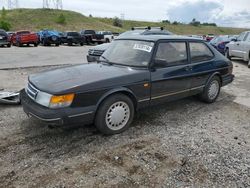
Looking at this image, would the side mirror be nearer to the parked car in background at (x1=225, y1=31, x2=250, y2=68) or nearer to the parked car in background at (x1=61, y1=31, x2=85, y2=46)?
the parked car in background at (x1=225, y1=31, x2=250, y2=68)

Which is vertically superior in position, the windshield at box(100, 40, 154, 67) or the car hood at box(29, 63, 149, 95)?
the windshield at box(100, 40, 154, 67)

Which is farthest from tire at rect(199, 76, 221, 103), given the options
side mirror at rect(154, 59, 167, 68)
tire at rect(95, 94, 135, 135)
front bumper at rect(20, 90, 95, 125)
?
front bumper at rect(20, 90, 95, 125)

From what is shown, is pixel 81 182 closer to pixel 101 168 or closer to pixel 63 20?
pixel 101 168

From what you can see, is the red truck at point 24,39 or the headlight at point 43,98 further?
the red truck at point 24,39

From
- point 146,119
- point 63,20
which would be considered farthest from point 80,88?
point 63,20

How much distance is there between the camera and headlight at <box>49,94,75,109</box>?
145 inches

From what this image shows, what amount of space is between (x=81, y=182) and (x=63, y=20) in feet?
164

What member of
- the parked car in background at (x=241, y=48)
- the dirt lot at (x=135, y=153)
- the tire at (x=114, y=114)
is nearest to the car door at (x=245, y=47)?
the parked car in background at (x=241, y=48)

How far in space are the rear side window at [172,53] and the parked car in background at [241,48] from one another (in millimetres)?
8501

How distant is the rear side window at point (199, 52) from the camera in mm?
5459

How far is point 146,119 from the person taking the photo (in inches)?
197

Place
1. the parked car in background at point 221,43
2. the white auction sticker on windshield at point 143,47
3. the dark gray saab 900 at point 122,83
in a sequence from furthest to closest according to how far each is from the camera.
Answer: the parked car in background at point 221,43
the white auction sticker on windshield at point 143,47
the dark gray saab 900 at point 122,83

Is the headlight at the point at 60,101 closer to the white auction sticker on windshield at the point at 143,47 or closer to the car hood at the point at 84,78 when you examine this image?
the car hood at the point at 84,78

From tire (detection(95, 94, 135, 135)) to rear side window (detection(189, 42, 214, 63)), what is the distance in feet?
6.35
